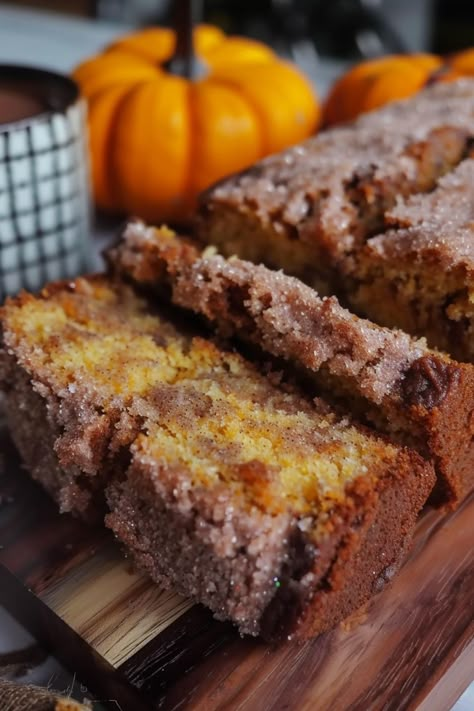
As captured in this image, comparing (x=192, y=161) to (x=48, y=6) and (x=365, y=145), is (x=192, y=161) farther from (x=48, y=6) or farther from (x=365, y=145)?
(x=48, y=6)

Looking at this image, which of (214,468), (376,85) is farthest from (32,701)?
(376,85)

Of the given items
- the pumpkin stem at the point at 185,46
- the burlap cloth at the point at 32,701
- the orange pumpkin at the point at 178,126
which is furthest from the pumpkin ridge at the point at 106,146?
the burlap cloth at the point at 32,701

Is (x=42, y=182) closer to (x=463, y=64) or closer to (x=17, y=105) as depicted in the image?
(x=17, y=105)

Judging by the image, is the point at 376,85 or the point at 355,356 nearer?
the point at 355,356

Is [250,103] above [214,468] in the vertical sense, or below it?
above

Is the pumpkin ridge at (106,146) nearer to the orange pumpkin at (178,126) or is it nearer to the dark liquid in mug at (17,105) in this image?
the orange pumpkin at (178,126)

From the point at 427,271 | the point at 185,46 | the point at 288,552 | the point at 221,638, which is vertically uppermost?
the point at 185,46

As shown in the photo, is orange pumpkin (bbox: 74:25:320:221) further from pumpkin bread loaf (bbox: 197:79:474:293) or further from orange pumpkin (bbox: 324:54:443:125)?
pumpkin bread loaf (bbox: 197:79:474:293)
